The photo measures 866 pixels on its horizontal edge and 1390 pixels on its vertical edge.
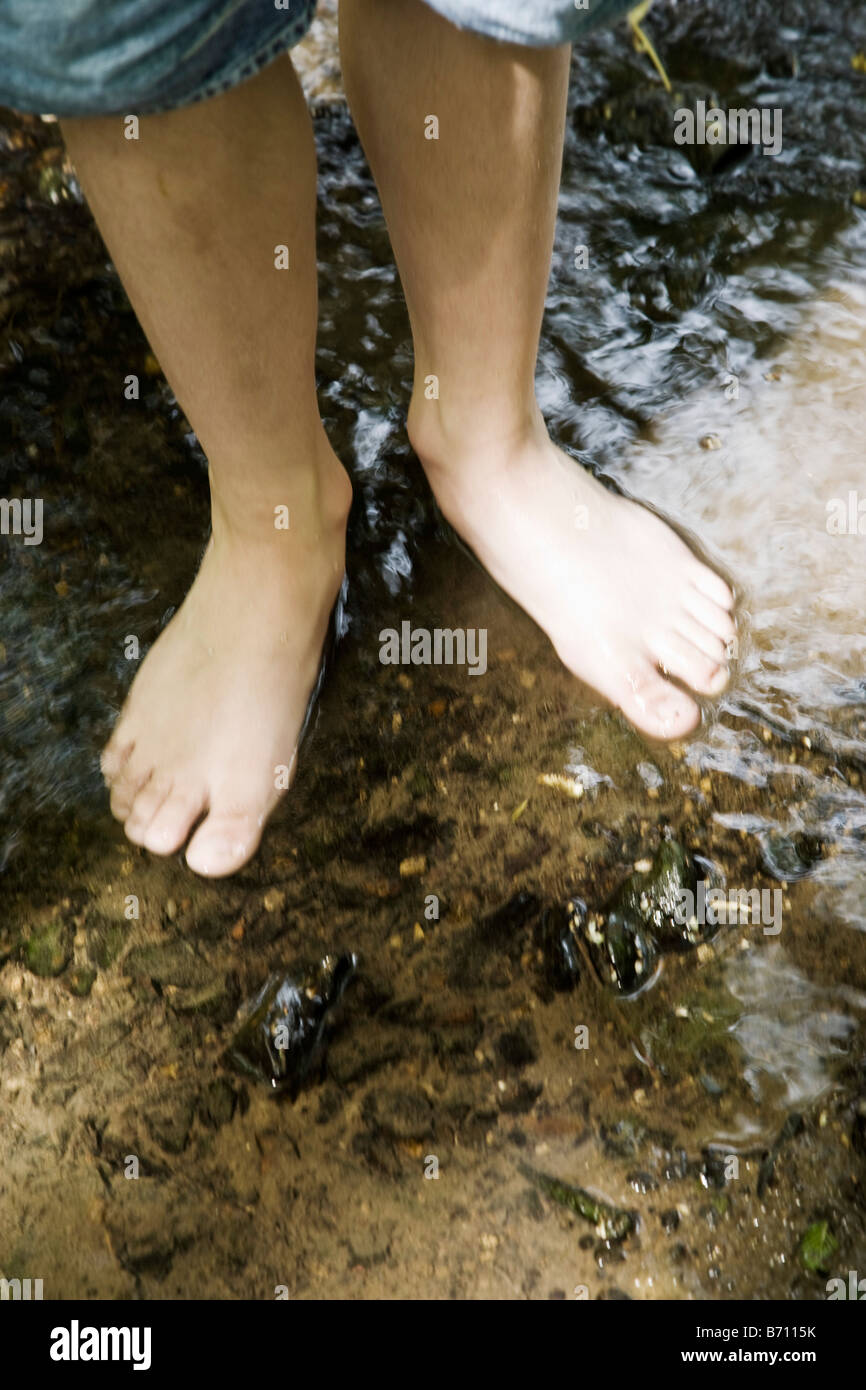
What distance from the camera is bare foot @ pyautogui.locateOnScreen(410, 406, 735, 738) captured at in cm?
138

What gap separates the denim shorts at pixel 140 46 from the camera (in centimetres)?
71

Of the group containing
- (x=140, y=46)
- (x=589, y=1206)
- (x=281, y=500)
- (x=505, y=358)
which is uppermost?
(x=140, y=46)

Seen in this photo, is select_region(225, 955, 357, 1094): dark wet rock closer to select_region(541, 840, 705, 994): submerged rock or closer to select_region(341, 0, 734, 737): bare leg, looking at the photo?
select_region(541, 840, 705, 994): submerged rock

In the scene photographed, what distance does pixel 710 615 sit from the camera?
1418mm

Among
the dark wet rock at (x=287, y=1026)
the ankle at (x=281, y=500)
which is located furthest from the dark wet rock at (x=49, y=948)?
the ankle at (x=281, y=500)

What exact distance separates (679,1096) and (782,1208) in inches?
5.7

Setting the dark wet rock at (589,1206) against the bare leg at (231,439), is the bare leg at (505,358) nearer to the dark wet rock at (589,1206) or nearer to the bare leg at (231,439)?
the bare leg at (231,439)

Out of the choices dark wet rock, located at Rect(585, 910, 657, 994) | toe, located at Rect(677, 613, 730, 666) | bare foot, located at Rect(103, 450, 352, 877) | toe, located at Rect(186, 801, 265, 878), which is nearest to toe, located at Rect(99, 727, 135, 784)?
bare foot, located at Rect(103, 450, 352, 877)

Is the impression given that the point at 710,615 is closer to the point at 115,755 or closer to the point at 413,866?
the point at 413,866

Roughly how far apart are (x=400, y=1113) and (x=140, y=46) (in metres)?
1.05

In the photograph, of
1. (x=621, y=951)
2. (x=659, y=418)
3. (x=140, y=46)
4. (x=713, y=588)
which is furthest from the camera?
(x=659, y=418)

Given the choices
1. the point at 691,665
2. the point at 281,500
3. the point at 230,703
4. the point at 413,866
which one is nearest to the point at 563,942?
the point at 413,866

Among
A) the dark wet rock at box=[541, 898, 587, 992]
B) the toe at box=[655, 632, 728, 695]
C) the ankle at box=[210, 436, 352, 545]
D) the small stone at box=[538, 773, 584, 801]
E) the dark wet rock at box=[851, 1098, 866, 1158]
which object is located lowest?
the dark wet rock at box=[851, 1098, 866, 1158]
